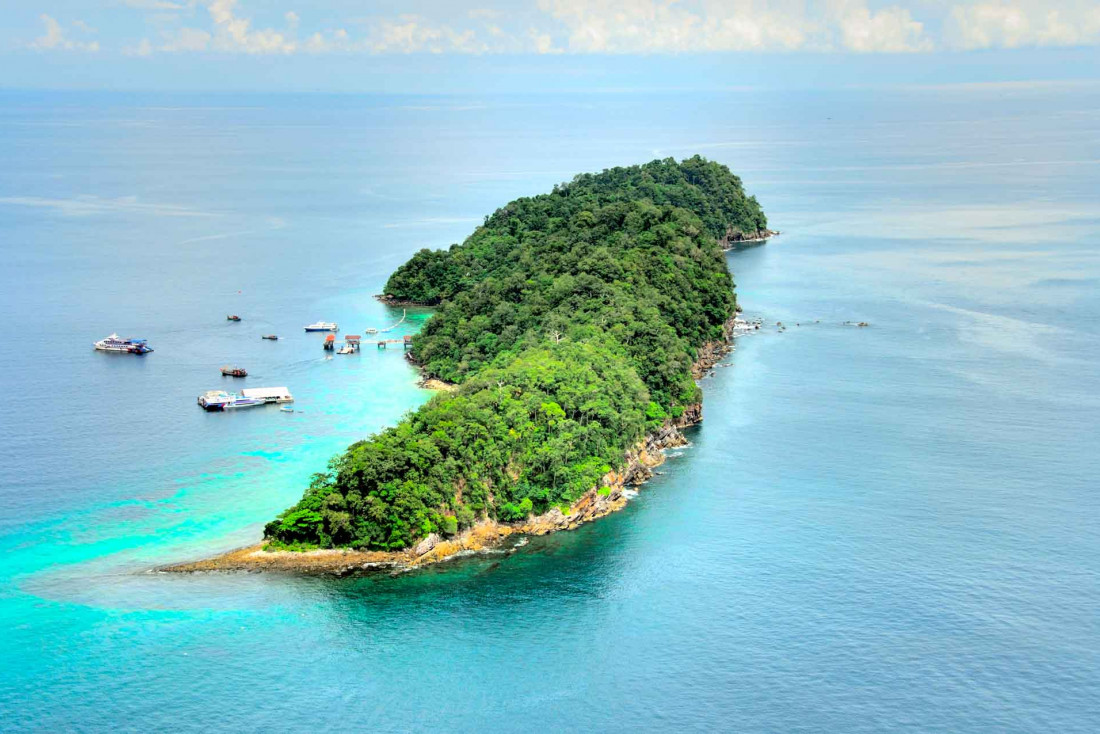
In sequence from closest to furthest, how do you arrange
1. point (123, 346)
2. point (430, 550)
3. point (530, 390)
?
point (430, 550)
point (530, 390)
point (123, 346)

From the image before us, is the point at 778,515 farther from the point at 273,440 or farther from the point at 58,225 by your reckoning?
the point at 58,225

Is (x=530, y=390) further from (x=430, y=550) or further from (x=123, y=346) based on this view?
(x=123, y=346)

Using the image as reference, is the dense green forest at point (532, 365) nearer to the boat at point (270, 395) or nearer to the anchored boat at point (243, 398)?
the boat at point (270, 395)

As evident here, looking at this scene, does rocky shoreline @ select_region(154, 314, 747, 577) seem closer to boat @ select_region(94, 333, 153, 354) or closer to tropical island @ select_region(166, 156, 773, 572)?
tropical island @ select_region(166, 156, 773, 572)

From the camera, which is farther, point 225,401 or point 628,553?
point 225,401

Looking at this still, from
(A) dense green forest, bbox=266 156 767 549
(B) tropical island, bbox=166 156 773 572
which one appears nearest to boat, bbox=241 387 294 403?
(B) tropical island, bbox=166 156 773 572

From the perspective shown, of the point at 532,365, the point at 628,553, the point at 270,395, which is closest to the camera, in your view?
the point at 628,553

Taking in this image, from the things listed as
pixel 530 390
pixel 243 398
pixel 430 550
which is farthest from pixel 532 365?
pixel 243 398
